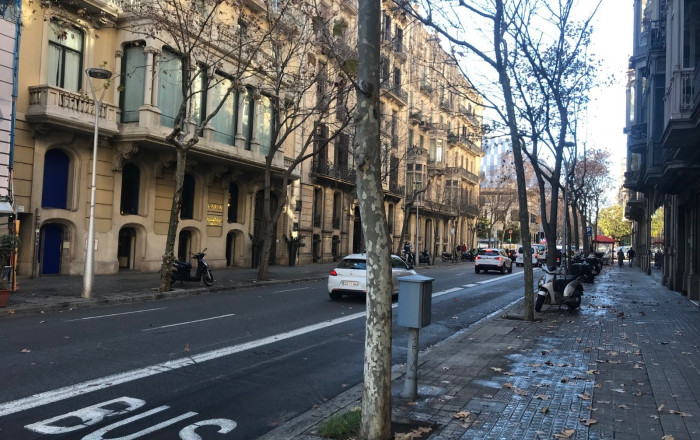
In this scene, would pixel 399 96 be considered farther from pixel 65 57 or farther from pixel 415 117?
pixel 65 57

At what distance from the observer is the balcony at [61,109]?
1734 cm

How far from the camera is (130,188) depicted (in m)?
21.9

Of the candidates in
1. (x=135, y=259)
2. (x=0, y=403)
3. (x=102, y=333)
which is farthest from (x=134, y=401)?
(x=135, y=259)

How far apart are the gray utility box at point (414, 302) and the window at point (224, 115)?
20434 mm

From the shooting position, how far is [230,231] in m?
27.5

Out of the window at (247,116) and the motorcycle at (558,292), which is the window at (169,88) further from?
the motorcycle at (558,292)

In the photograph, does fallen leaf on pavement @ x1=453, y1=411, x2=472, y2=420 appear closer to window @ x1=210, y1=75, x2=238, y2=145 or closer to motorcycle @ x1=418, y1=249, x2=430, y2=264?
window @ x1=210, y1=75, x2=238, y2=145

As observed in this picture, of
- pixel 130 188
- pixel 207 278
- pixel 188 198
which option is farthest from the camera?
pixel 188 198

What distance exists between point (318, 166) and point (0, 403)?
96.0 feet

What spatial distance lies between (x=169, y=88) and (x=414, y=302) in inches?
753

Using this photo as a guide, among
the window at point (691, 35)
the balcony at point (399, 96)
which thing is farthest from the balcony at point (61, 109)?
the balcony at point (399, 96)

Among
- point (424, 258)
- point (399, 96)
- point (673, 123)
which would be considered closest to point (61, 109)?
point (673, 123)

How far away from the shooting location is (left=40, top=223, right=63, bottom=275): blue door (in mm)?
18625

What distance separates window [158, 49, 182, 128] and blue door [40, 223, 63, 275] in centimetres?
562
